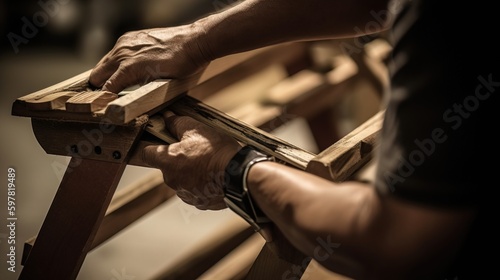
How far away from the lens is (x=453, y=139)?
904 mm

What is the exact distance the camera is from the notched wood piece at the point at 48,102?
136 cm

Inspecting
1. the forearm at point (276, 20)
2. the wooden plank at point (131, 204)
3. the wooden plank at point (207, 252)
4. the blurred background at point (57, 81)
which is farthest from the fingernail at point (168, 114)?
the blurred background at point (57, 81)

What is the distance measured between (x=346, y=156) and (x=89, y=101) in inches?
22.8

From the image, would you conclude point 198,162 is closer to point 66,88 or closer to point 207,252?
point 66,88

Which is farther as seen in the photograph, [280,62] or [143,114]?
[280,62]

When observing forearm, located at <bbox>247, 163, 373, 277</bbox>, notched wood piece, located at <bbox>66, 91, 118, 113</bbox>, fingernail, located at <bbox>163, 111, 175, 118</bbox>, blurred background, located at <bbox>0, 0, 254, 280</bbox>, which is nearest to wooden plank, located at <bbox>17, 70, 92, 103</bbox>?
notched wood piece, located at <bbox>66, 91, 118, 113</bbox>

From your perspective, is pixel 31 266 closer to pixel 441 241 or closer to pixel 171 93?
pixel 171 93

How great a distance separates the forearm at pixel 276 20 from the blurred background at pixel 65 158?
3.62 feet

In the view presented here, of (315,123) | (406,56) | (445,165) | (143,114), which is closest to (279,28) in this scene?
(143,114)

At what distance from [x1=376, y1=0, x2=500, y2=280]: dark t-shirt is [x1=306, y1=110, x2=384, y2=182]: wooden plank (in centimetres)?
26

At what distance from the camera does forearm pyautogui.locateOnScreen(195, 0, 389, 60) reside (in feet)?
4.96

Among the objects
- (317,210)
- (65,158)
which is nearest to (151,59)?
(317,210)

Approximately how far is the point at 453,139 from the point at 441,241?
16 cm

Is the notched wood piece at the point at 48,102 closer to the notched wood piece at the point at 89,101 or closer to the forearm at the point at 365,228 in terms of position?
the notched wood piece at the point at 89,101
